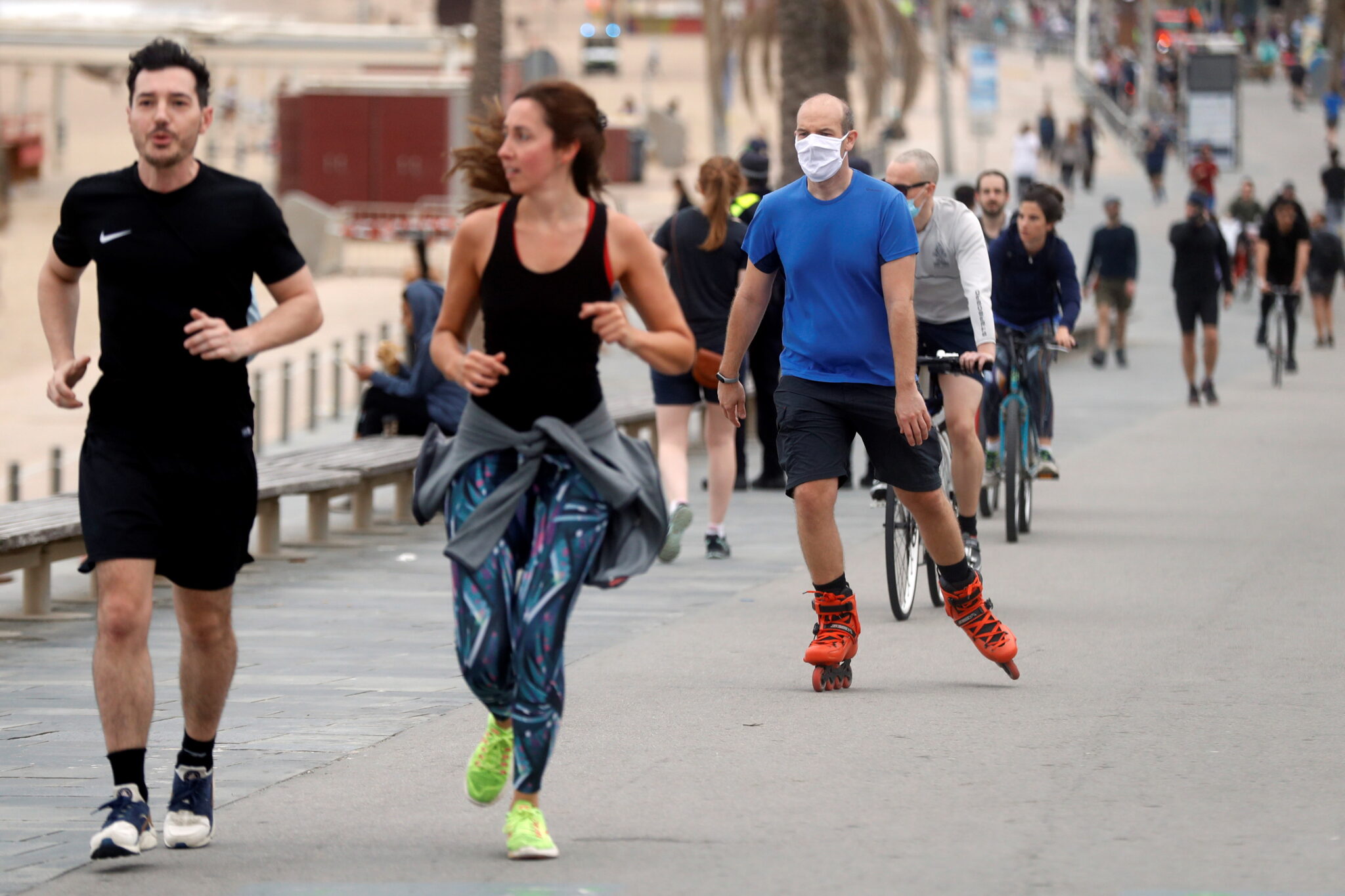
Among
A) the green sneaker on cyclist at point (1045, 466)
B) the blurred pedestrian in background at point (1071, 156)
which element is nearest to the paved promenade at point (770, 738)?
the green sneaker on cyclist at point (1045, 466)

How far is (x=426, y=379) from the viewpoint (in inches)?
500

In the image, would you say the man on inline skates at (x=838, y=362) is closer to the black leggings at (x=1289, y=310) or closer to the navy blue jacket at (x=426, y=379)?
the navy blue jacket at (x=426, y=379)

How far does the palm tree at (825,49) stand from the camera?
2006 centimetres

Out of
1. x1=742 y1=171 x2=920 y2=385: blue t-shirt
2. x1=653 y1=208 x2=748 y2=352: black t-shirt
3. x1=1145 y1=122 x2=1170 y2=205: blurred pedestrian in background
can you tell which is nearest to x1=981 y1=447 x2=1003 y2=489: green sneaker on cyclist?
x1=653 y1=208 x2=748 y2=352: black t-shirt

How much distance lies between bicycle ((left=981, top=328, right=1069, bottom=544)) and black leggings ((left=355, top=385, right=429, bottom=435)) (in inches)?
137

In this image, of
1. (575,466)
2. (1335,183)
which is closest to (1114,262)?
(1335,183)

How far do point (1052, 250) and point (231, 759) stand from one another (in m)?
6.58

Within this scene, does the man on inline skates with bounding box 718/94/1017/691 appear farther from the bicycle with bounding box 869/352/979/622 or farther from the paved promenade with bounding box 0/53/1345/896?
the bicycle with bounding box 869/352/979/622

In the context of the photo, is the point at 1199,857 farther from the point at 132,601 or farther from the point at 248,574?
the point at 248,574

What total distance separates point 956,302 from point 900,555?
1.21 meters

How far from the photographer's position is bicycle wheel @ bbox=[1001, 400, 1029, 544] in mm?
11555

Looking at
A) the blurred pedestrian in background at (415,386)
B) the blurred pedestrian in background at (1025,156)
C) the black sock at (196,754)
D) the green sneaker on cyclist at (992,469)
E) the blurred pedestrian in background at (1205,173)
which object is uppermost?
the blurred pedestrian in background at (1025,156)

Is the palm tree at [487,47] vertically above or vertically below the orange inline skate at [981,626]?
above

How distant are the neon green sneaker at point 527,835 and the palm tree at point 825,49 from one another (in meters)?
15.3
